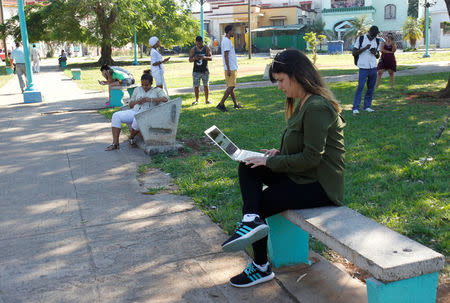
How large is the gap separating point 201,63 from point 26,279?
27.0 feet

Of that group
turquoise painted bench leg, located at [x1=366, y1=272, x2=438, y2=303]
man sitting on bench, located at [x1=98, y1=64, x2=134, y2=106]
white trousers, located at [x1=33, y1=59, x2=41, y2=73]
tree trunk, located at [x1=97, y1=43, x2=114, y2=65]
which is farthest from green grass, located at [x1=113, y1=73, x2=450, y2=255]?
tree trunk, located at [x1=97, y1=43, x2=114, y2=65]

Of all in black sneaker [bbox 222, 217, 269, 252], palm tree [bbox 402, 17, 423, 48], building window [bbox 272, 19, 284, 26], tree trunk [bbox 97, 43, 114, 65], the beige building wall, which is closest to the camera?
black sneaker [bbox 222, 217, 269, 252]

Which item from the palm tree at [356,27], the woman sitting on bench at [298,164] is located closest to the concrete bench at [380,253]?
the woman sitting on bench at [298,164]

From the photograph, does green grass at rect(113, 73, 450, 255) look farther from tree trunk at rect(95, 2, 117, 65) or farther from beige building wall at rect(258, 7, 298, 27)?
beige building wall at rect(258, 7, 298, 27)

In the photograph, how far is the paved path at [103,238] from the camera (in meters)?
3.03

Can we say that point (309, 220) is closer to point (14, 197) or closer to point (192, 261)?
point (192, 261)

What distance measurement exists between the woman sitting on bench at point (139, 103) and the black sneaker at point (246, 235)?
174 inches

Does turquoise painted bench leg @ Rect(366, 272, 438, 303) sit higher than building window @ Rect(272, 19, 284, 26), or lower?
lower

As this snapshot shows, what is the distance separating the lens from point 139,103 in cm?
708

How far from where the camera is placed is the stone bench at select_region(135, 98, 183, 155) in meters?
6.56

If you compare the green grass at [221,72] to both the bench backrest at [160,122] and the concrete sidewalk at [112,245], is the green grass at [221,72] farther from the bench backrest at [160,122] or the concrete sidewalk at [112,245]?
the concrete sidewalk at [112,245]

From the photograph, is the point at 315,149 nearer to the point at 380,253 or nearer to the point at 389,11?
the point at 380,253

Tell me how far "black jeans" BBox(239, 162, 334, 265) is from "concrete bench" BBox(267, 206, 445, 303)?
63 mm

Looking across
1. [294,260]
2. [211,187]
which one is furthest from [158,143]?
[294,260]
